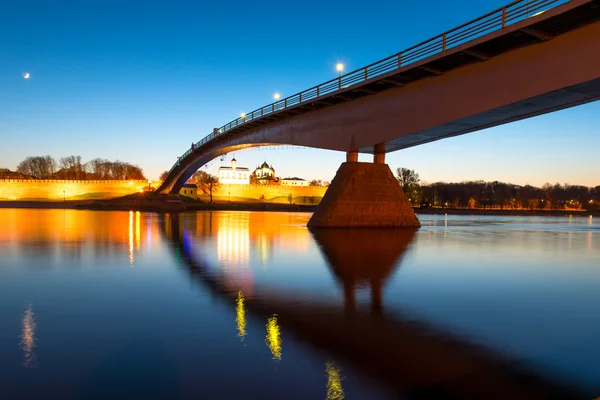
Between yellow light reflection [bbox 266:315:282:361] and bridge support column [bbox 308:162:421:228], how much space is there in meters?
22.1

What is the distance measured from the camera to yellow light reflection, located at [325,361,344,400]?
526cm

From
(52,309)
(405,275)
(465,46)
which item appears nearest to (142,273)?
(52,309)

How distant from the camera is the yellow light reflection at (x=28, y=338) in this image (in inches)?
239

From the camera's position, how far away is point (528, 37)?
18531mm

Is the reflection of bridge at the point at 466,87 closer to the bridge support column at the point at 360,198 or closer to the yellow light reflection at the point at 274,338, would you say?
the bridge support column at the point at 360,198

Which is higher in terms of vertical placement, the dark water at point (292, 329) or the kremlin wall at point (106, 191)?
the kremlin wall at point (106, 191)

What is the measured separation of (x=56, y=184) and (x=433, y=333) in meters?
141

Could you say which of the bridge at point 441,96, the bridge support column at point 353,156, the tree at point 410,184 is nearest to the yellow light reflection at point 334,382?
the bridge at point 441,96

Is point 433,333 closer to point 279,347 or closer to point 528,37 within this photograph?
point 279,347

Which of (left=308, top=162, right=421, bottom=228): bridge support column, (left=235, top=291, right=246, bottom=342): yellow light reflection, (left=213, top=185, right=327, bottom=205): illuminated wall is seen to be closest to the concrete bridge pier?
(left=308, top=162, right=421, bottom=228): bridge support column

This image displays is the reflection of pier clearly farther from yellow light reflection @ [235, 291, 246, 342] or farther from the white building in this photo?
the white building

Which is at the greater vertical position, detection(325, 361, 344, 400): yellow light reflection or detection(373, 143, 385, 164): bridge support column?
detection(373, 143, 385, 164): bridge support column

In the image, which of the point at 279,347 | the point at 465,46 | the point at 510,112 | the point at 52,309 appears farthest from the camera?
the point at 510,112

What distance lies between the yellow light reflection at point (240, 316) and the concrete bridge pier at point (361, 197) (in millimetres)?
20105
